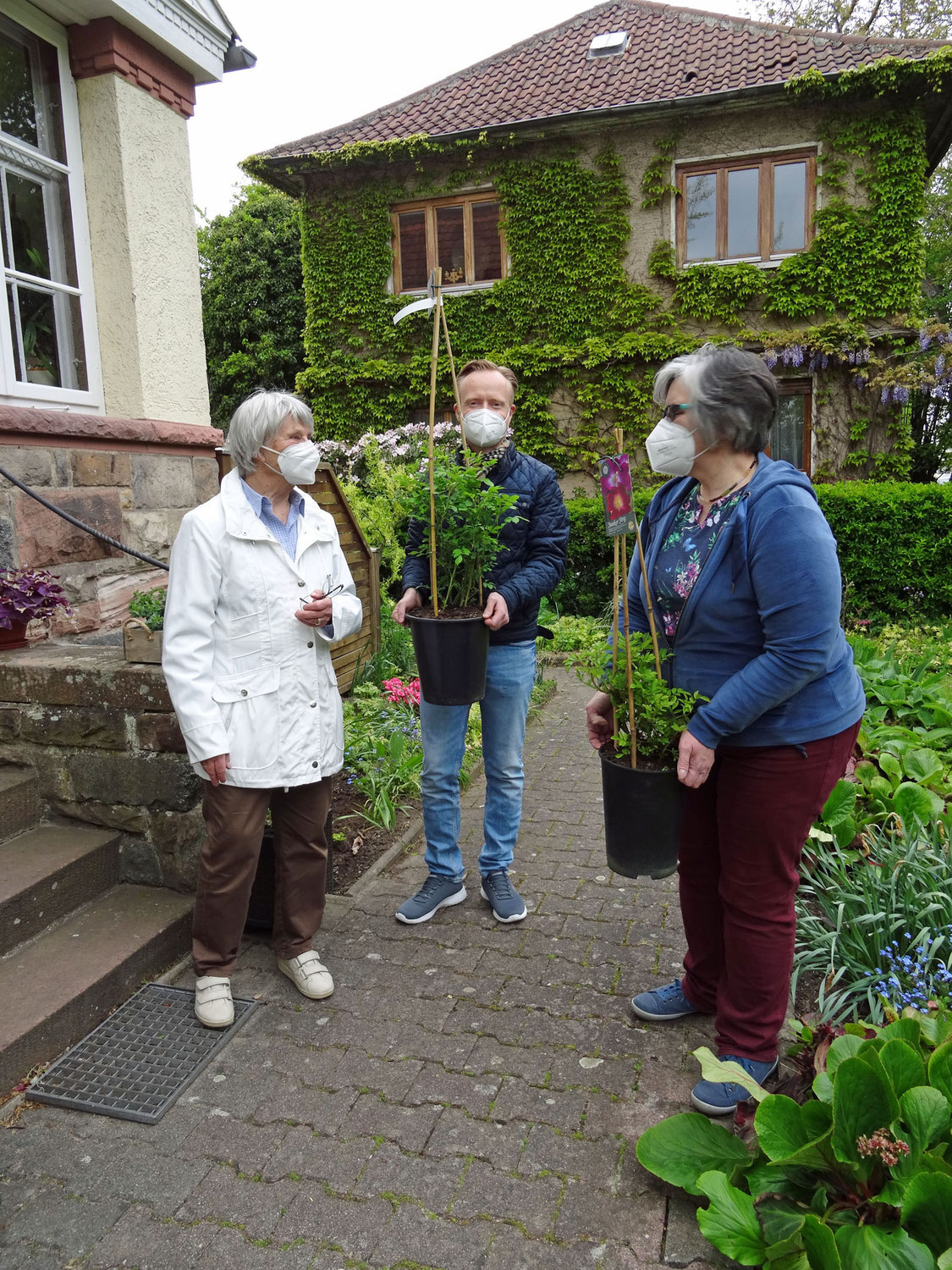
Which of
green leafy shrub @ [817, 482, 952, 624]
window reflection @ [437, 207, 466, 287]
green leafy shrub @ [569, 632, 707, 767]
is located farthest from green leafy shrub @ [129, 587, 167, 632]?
window reflection @ [437, 207, 466, 287]

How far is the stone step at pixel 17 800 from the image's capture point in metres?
3.26

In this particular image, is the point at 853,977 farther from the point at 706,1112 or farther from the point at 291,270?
the point at 291,270

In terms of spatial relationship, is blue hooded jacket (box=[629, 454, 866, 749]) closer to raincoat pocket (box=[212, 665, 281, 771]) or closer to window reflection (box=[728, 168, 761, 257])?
raincoat pocket (box=[212, 665, 281, 771])

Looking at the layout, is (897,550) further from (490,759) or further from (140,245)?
(140,245)

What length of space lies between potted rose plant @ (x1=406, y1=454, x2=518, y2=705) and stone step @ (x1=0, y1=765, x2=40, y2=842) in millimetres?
1648

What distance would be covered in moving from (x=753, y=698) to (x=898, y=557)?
8.28 metres

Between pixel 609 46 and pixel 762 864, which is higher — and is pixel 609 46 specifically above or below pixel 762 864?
above

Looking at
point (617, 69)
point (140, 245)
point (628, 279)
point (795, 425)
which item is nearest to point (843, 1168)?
point (140, 245)

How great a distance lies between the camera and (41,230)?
4.54 meters

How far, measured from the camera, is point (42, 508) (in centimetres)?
413

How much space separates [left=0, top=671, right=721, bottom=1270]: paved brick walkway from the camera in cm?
192

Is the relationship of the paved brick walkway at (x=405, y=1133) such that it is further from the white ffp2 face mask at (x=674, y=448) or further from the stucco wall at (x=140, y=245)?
the stucco wall at (x=140, y=245)

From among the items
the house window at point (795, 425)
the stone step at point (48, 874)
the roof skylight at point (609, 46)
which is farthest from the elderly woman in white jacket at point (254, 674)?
the roof skylight at point (609, 46)

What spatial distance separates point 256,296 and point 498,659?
21170 mm
